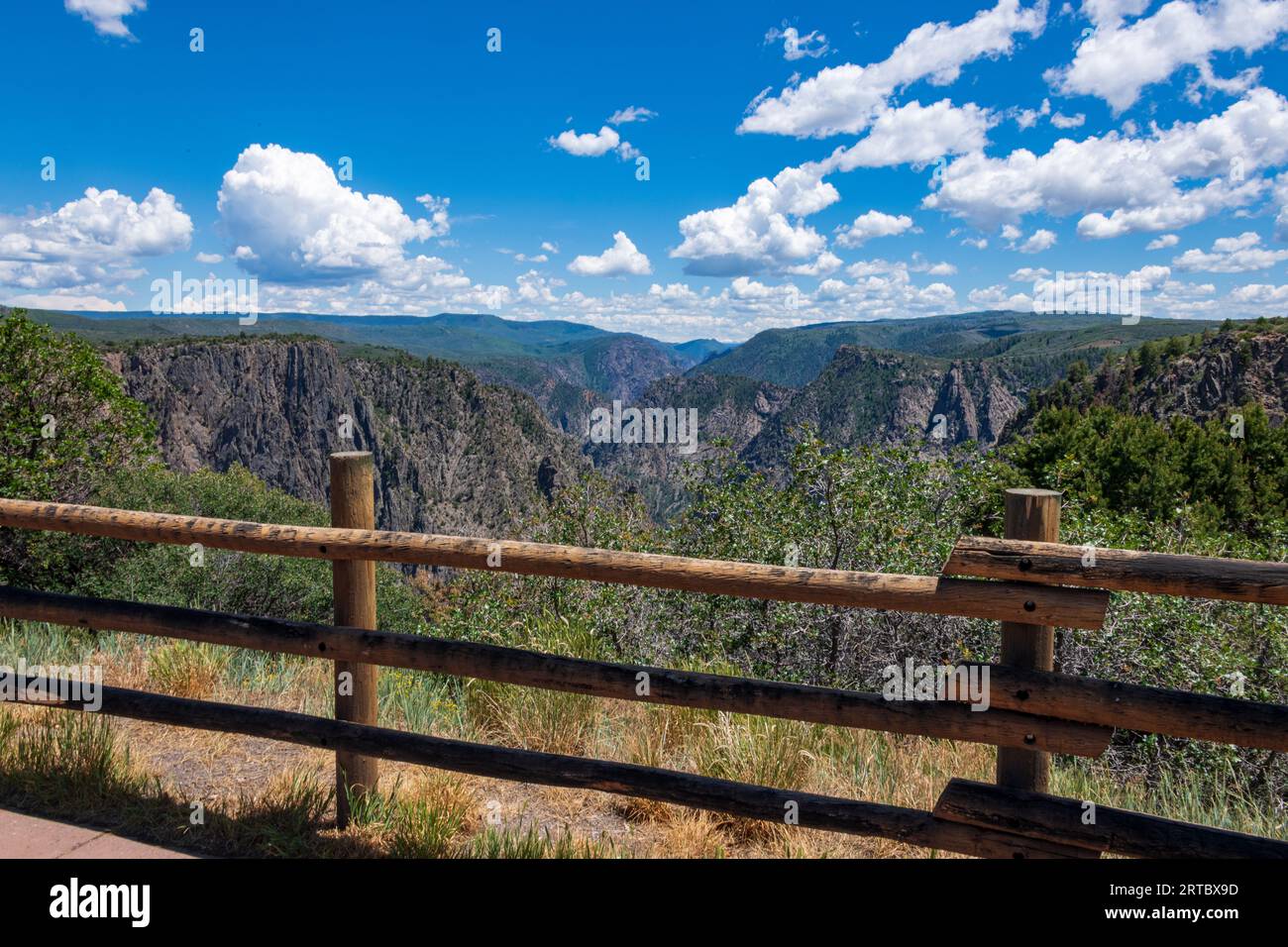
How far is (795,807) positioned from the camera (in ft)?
9.46

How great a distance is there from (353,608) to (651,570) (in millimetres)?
1299

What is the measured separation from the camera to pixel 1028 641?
272 cm

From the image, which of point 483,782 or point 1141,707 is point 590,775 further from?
point 1141,707

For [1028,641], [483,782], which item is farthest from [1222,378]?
[483,782]

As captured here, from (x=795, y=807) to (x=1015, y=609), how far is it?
Answer: 1.02 metres

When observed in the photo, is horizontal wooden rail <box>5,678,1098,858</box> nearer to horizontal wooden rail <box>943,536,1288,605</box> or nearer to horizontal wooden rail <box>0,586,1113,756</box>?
horizontal wooden rail <box>0,586,1113,756</box>

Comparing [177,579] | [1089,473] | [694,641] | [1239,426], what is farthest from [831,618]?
[1239,426]

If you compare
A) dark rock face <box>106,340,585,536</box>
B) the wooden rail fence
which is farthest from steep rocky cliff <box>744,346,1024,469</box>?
the wooden rail fence

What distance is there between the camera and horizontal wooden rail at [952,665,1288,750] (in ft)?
7.98

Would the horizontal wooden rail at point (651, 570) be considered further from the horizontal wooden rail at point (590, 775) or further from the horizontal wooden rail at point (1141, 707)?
the horizontal wooden rail at point (590, 775)

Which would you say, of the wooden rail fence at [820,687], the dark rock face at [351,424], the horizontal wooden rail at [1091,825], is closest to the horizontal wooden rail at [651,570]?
the wooden rail fence at [820,687]

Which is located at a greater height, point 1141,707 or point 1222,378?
point 1222,378

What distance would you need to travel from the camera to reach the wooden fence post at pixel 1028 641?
2725 millimetres

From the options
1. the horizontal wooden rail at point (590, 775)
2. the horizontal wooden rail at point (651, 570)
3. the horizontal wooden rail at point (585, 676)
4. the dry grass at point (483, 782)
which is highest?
the horizontal wooden rail at point (651, 570)
